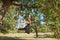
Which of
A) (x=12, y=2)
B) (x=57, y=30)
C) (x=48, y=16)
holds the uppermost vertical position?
(x=12, y=2)

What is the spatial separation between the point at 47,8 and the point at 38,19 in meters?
1.72

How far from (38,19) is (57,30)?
4.88 ft

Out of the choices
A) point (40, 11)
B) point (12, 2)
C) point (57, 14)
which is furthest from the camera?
point (12, 2)

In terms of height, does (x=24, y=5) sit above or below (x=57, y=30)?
above

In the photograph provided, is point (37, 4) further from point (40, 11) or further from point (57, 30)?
point (57, 30)

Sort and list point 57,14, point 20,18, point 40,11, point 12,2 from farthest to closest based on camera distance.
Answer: point 20,18 → point 12,2 → point 40,11 → point 57,14

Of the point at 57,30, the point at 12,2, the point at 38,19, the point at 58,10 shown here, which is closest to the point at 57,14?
the point at 58,10

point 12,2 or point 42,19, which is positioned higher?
point 12,2

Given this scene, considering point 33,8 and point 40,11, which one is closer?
point 40,11

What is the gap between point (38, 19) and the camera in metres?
11.8

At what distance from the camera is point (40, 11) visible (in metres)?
10.9

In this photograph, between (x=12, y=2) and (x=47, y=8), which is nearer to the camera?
(x=47, y=8)

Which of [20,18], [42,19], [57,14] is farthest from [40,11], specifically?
[20,18]

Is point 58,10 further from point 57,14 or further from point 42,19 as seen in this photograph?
point 42,19
